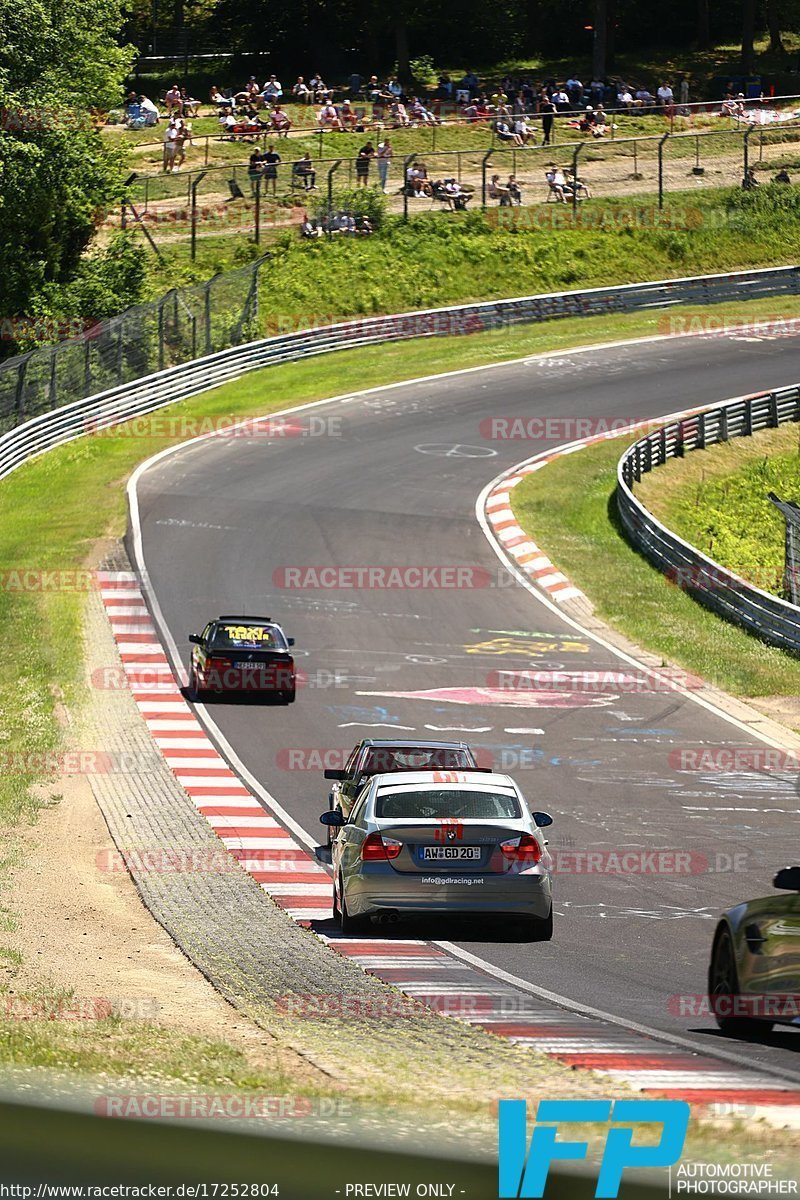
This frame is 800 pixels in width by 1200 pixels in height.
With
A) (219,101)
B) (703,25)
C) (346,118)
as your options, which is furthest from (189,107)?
(703,25)

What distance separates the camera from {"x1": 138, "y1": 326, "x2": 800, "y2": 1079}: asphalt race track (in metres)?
14.1

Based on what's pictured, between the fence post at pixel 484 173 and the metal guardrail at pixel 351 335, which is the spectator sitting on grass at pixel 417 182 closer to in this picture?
the fence post at pixel 484 173

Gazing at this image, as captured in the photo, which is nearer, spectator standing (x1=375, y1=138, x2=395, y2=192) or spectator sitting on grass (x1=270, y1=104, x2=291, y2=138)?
spectator standing (x1=375, y1=138, x2=395, y2=192)

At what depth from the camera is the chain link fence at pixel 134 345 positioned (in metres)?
44.6

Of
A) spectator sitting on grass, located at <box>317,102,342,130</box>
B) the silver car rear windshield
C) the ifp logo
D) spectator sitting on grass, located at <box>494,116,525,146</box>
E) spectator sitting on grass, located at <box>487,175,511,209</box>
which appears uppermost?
spectator sitting on grass, located at <box>317,102,342,130</box>

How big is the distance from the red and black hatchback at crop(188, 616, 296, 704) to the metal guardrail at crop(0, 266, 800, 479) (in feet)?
61.4

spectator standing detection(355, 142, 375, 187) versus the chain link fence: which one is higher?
spectator standing detection(355, 142, 375, 187)

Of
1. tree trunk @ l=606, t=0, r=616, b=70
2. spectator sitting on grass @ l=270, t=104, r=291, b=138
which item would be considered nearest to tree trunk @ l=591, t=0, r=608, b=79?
tree trunk @ l=606, t=0, r=616, b=70

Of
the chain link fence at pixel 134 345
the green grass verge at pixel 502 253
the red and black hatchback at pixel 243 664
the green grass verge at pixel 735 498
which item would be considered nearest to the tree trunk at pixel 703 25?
the green grass verge at pixel 502 253

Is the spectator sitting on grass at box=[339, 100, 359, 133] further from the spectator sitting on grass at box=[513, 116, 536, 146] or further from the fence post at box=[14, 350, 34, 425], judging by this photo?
the fence post at box=[14, 350, 34, 425]

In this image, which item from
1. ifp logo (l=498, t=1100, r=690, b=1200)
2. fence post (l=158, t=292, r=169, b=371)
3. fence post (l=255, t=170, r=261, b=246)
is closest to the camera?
ifp logo (l=498, t=1100, r=690, b=1200)

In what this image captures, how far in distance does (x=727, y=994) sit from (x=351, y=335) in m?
48.9

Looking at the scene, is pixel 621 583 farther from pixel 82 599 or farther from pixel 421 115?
pixel 421 115

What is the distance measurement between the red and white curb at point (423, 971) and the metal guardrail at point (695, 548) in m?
11.8
